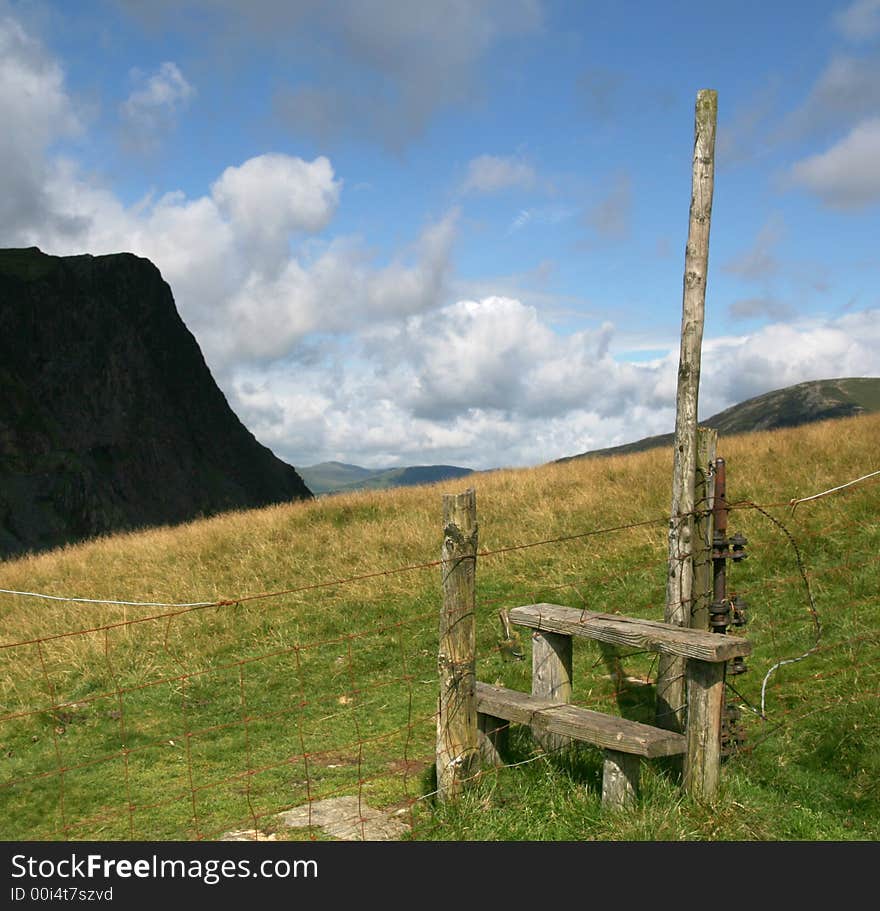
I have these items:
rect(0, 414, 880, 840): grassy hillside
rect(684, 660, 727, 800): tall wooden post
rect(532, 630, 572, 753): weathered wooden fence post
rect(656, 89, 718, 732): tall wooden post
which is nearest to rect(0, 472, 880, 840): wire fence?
rect(0, 414, 880, 840): grassy hillside

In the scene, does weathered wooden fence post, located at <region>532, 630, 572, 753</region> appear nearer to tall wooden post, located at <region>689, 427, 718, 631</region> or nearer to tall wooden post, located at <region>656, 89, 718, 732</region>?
tall wooden post, located at <region>656, 89, 718, 732</region>

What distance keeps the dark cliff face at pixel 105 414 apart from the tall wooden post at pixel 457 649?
44.3 metres

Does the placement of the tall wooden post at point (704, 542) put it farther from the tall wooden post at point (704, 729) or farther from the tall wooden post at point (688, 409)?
the tall wooden post at point (704, 729)

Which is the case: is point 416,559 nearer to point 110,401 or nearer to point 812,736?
point 812,736

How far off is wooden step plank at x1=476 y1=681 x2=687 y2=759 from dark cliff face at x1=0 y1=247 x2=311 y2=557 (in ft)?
145

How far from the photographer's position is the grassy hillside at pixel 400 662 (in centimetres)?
573

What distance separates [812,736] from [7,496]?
50637mm

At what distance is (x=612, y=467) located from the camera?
1722 centimetres

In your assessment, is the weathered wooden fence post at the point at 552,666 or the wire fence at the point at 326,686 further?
the wire fence at the point at 326,686

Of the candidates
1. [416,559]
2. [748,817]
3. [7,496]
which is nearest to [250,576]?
[416,559]

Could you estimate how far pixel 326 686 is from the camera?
10.2m

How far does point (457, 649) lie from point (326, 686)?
5.27m

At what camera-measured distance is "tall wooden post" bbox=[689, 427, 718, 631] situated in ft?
21.3

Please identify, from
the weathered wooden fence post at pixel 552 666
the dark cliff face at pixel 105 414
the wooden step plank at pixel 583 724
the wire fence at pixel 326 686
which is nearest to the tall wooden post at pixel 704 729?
the wooden step plank at pixel 583 724
